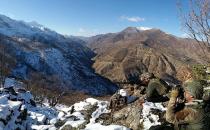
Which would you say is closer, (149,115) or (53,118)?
(149,115)

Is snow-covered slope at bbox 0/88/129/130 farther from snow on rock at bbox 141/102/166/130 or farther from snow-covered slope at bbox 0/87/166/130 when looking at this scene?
snow on rock at bbox 141/102/166/130

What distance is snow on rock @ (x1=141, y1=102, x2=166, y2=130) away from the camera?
20734 mm

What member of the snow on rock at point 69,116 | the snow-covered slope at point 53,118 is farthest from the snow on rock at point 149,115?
→ the snow-covered slope at point 53,118

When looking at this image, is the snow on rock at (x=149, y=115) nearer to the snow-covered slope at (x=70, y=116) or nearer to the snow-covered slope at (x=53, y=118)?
the snow-covered slope at (x=70, y=116)

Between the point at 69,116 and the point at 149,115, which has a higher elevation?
the point at 149,115

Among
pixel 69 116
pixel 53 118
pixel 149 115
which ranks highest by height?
pixel 149 115

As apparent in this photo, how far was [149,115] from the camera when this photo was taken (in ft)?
70.1

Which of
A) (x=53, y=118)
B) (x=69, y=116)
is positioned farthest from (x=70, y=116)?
(x=53, y=118)

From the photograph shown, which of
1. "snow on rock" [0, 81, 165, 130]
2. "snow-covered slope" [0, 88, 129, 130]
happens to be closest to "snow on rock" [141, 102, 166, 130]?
"snow on rock" [0, 81, 165, 130]

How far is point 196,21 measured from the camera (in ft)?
79.8

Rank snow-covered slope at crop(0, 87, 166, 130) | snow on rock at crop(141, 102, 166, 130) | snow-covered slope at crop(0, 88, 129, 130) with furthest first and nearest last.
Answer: snow-covered slope at crop(0, 88, 129, 130), snow-covered slope at crop(0, 87, 166, 130), snow on rock at crop(141, 102, 166, 130)

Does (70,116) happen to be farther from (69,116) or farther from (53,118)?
(53,118)

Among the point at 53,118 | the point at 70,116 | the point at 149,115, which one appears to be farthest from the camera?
the point at 53,118

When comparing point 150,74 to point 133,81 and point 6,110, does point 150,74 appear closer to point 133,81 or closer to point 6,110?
point 133,81
